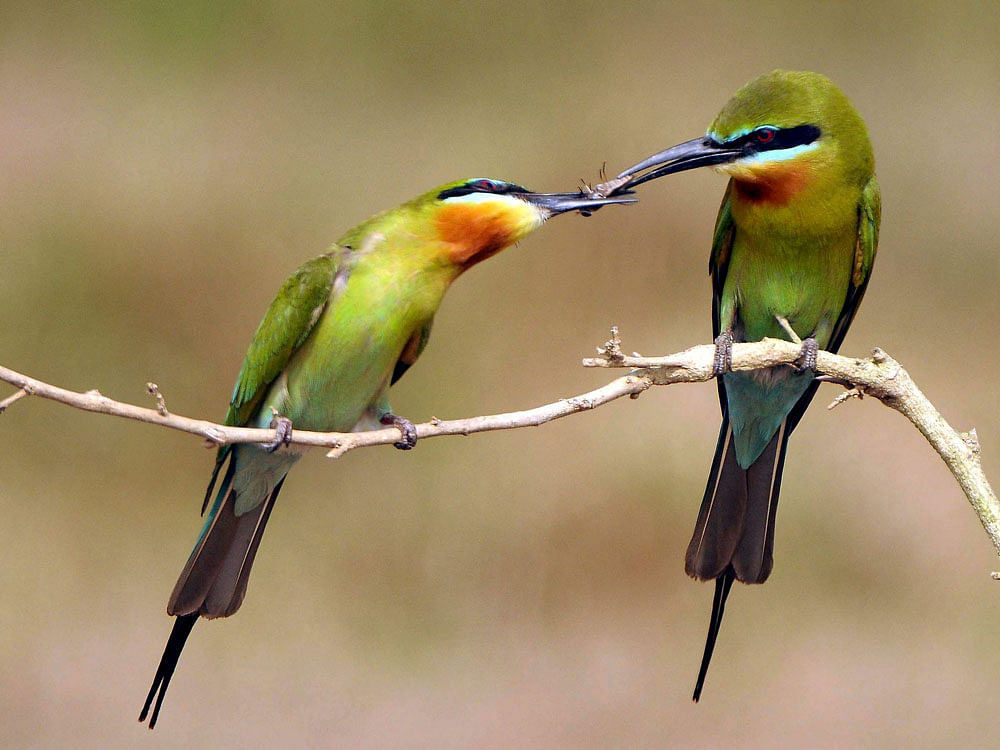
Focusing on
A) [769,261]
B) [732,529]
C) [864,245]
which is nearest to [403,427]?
[732,529]

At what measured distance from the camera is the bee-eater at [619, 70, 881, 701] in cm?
163

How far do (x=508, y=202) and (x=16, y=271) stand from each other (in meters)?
2.18

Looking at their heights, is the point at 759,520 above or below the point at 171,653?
above

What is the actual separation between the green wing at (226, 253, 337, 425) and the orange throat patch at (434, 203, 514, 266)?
0.21 metres

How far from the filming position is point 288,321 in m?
1.71

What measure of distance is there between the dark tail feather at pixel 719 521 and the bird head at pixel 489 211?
0.54 meters

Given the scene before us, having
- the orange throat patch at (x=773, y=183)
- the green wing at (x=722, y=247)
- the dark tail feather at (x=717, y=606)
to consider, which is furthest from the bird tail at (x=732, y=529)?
the orange throat patch at (x=773, y=183)

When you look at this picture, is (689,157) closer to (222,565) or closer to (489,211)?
(489,211)

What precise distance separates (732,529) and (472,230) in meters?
0.64

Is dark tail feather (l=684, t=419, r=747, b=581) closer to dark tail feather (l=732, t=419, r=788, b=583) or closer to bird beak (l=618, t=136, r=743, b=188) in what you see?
dark tail feather (l=732, t=419, r=788, b=583)

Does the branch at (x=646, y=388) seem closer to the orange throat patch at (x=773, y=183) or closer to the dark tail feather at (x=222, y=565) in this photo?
the orange throat patch at (x=773, y=183)

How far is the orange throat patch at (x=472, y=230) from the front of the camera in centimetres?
155

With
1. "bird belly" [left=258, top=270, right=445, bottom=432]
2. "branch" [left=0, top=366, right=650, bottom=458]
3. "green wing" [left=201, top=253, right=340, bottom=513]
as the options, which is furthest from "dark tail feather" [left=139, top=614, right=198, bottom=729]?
"branch" [left=0, top=366, right=650, bottom=458]

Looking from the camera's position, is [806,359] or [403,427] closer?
[806,359]
